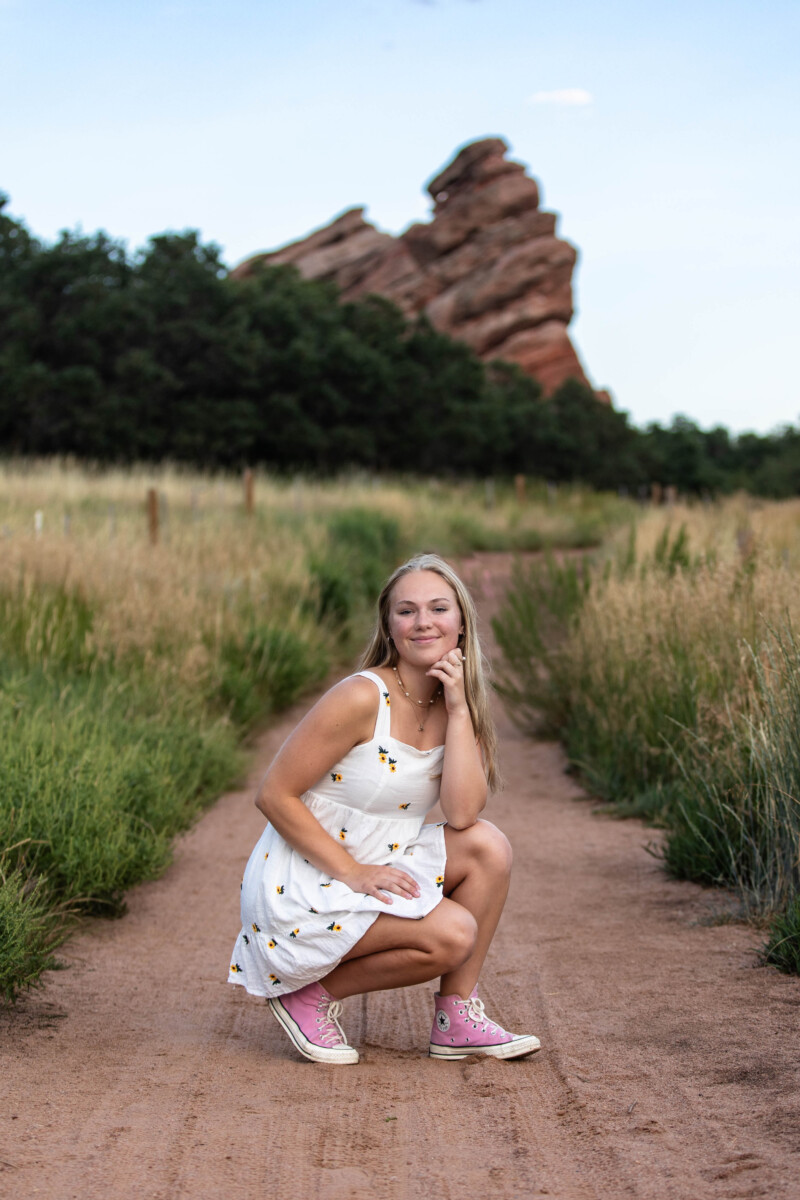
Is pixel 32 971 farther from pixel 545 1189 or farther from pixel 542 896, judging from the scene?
pixel 542 896

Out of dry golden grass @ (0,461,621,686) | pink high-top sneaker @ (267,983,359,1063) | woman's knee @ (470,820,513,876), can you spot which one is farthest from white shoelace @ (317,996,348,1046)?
dry golden grass @ (0,461,621,686)

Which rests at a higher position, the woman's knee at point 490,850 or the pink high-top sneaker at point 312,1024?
the woman's knee at point 490,850

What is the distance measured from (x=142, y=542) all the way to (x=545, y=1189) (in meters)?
9.04

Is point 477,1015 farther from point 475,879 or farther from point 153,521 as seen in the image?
point 153,521

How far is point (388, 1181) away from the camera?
252 cm

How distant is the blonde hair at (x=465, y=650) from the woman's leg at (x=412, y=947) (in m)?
0.48

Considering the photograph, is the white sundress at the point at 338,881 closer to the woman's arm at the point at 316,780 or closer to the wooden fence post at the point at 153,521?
the woman's arm at the point at 316,780

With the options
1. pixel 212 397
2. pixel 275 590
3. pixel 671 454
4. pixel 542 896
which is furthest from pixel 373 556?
pixel 671 454

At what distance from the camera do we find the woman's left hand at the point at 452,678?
3210mm

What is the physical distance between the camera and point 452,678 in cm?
321

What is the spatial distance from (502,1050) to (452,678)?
1033mm

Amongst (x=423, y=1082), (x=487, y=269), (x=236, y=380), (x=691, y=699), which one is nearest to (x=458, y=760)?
(x=423, y=1082)

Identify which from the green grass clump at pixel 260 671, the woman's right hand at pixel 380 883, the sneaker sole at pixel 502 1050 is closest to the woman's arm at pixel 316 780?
the woman's right hand at pixel 380 883

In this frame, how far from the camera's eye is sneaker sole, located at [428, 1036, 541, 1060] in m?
3.28
